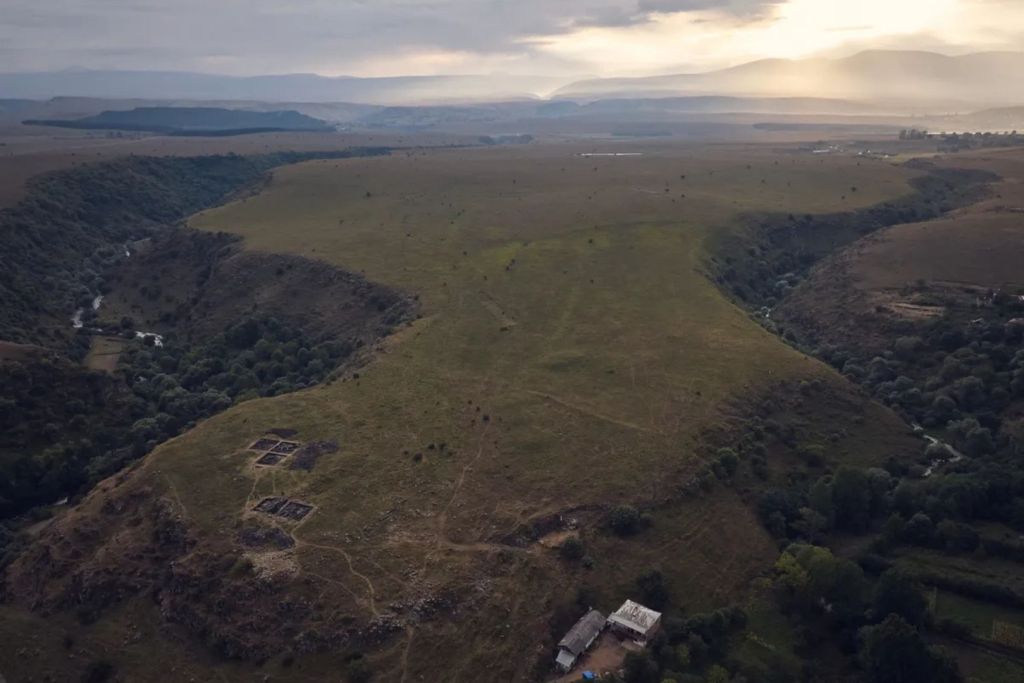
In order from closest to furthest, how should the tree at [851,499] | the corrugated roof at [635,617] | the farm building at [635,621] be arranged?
1. the farm building at [635,621]
2. the corrugated roof at [635,617]
3. the tree at [851,499]

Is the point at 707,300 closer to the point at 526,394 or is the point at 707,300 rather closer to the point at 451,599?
the point at 526,394

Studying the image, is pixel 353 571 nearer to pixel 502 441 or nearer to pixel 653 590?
pixel 502 441

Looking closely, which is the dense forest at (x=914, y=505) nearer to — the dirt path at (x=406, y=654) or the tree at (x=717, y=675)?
the tree at (x=717, y=675)

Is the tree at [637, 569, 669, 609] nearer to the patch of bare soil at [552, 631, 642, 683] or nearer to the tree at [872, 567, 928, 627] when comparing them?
the patch of bare soil at [552, 631, 642, 683]

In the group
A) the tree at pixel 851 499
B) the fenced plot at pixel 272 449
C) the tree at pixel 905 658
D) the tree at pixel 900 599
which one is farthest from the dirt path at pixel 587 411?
the tree at pixel 905 658

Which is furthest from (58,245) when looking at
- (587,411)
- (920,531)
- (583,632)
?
(920,531)

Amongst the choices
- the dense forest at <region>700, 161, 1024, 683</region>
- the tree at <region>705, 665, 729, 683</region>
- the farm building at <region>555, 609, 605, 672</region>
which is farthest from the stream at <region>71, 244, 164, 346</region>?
the tree at <region>705, 665, 729, 683</region>
